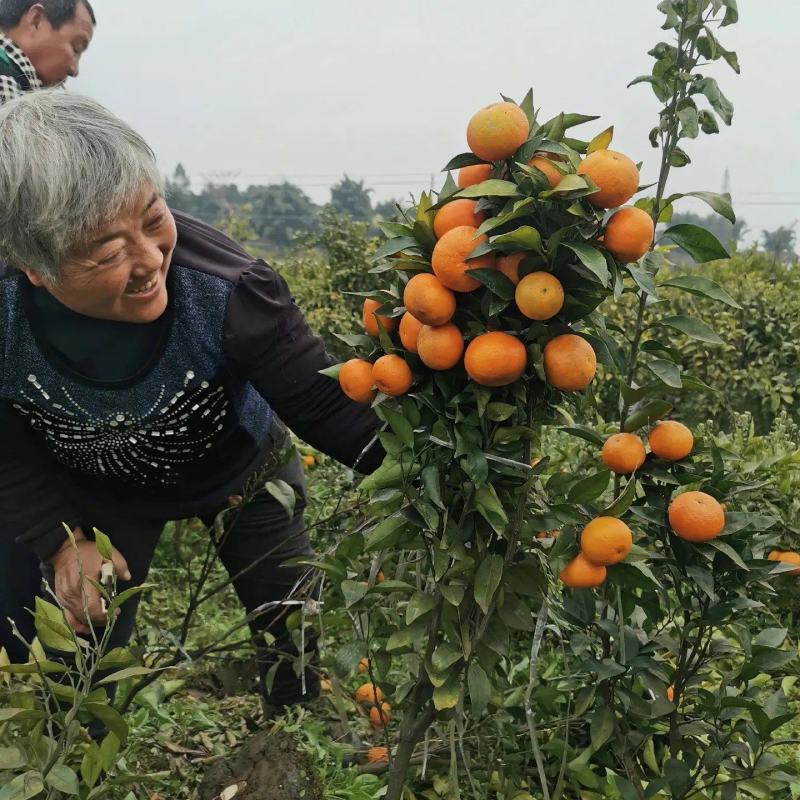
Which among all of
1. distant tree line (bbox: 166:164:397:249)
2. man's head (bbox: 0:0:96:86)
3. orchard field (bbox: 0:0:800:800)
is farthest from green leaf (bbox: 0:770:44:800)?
distant tree line (bbox: 166:164:397:249)

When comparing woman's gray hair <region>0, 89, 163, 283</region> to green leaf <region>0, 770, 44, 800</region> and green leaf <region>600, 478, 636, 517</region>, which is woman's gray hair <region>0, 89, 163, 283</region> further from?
green leaf <region>600, 478, 636, 517</region>

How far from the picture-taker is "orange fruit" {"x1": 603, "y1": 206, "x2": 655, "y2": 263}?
901mm

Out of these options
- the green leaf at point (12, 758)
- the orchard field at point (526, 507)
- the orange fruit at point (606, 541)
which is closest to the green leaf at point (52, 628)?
the orchard field at point (526, 507)

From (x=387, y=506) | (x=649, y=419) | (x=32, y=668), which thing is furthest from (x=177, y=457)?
(x=649, y=419)

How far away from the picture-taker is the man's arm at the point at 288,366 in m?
1.53

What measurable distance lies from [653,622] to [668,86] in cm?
79

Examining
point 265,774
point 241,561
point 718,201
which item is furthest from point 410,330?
point 241,561

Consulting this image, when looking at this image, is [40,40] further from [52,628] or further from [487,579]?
[487,579]

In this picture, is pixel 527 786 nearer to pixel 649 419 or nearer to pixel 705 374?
pixel 649 419

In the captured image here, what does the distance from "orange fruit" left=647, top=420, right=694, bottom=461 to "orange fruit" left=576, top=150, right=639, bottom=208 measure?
347mm

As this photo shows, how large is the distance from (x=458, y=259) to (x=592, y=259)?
0.50ft

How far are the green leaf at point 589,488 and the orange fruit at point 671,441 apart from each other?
0.30 ft

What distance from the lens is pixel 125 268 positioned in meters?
1.36

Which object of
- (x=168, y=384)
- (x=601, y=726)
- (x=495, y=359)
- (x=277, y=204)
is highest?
(x=495, y=359)
